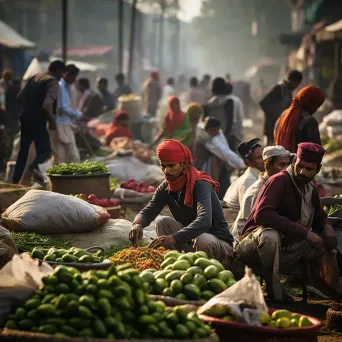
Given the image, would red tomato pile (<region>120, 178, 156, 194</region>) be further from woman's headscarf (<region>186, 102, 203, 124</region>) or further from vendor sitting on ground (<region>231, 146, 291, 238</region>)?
vendor sitting on ground (<region>231, 146, 291, 238</region>)

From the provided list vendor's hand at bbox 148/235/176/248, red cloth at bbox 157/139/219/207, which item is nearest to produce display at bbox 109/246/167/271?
vendor's hand at bbox 148/235/176/248

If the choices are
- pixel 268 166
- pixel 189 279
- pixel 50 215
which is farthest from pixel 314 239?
pixel 50 215

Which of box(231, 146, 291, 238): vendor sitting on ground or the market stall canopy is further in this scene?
the market stall canopy

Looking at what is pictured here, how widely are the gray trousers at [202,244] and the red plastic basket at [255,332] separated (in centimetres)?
220

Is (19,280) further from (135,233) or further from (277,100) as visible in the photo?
(277,100)

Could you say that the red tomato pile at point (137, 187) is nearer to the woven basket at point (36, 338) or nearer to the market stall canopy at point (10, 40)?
the woven basket at point (36, 338)

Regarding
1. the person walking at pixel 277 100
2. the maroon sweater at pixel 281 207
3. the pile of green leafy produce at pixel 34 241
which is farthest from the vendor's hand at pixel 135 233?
the person walking at pixel 277 100

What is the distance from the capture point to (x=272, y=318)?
21.5 ft

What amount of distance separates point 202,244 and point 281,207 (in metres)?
0.67

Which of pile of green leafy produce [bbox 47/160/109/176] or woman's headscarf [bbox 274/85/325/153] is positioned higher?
woman's headscarf [bbox 274/85/325/153]

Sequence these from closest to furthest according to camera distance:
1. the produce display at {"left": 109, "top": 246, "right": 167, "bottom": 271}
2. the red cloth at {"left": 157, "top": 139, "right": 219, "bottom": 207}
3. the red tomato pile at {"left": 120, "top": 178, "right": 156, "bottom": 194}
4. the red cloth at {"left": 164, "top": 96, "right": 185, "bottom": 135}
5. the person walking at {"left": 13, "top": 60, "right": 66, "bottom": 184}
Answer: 1. the produce display at {"left": 109, "top": 246, "right": 167, "bottom": 271}
2. the red cloth at {"left": 157, "top": 139, "right": 219, "bottom": 207}
3. the red tomato pile at {"left": 120, "top": 178, "right": 156, "bottom": 194}
4. the person walking at {"left": 13, "top": 60, "right": 66, "bottom": 184}
5. the red cloth at {"left": 164, "top": 96, "right": 185, "bottom": 135}

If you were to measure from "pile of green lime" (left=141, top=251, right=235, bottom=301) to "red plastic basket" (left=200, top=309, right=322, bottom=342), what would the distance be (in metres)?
0.55

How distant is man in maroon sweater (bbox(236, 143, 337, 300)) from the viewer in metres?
8.44

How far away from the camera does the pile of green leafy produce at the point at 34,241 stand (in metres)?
9.45
